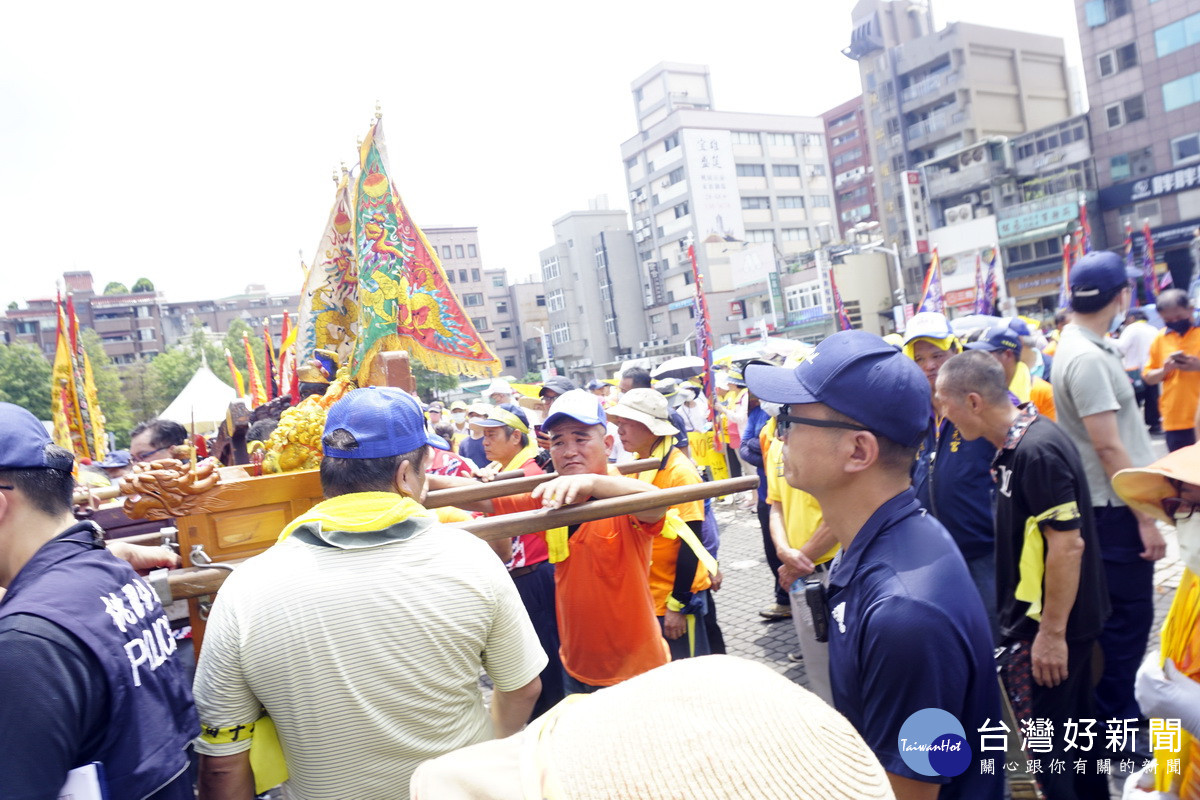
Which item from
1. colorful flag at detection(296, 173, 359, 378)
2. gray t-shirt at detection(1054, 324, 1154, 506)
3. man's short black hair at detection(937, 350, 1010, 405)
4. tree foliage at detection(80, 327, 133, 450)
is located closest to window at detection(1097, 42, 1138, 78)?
gray t-shirt at detection(1054, 324, 1154, 506)

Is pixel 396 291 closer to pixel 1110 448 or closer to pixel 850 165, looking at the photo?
pixel 1110 448

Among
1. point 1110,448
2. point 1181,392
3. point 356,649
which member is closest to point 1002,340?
point 1110,448

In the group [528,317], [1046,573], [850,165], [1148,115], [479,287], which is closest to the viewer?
[1046,573]

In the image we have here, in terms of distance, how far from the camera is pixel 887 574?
1.65 m

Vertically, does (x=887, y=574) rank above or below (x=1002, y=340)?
below

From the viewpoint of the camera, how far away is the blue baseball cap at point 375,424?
2070 millimetres

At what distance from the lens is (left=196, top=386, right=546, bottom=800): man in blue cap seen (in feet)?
5.75

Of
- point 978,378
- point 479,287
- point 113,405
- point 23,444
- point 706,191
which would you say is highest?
point 706,191

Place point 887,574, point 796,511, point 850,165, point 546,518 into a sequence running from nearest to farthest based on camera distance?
point 887,574
point 546,518
point 796,511
point 850,165

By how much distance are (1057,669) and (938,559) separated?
1.71 meters

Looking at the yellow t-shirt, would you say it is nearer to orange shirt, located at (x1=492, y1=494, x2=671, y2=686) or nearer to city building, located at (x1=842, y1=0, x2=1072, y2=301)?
orange shirt, located at (x1=492, y1=494, x2=671, y2=686)

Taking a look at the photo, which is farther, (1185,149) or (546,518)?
(1185,149)

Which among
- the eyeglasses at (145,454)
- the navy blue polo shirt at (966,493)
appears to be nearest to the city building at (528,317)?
the eyeglasses at (145,454)

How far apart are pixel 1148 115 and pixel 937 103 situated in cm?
1379
